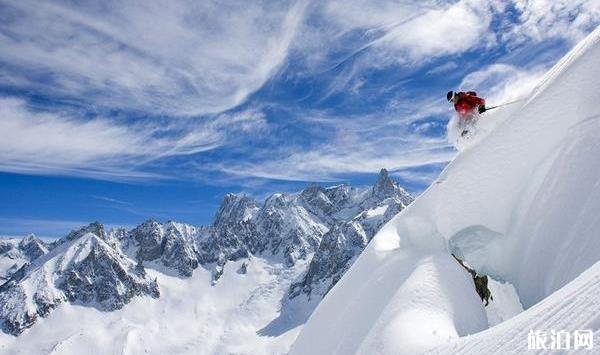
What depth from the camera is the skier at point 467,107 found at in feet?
70.3

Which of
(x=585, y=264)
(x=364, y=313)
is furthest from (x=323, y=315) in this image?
(x=585, y=264)

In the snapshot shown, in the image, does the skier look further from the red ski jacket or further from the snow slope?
the snow slope

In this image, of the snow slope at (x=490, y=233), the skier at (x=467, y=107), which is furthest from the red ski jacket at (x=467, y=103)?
the snow slope at (x=490, y=233)

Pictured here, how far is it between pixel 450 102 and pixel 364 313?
12.5 m

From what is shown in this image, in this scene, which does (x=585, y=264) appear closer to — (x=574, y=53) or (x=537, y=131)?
(x=537, y=131)

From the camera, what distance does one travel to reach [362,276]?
16781 millimetres

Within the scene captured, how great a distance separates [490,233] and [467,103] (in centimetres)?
738

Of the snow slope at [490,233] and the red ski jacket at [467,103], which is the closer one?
the snow slope at [490,233]

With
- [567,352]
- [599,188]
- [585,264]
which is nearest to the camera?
[567,352]

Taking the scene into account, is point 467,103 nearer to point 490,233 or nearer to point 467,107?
point 467,107

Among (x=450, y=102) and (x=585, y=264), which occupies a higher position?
(x=450, y=102)

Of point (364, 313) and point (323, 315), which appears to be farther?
point (323, 315)

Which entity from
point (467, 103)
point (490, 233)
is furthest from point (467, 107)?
point (490, 233)

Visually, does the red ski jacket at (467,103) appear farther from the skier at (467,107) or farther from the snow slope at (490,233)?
the snow slope at (490,233)
